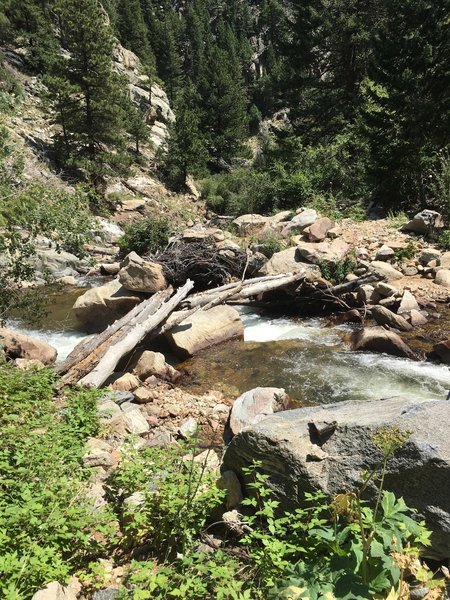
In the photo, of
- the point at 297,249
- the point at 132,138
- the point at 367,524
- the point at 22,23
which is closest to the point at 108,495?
the point at 367,524

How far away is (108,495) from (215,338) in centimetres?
587

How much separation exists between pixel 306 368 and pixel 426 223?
7.20 meters

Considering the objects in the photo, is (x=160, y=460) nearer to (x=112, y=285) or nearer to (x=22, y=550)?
(x=22, y=550)

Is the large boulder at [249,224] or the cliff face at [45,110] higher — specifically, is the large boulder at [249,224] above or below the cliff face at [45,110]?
below

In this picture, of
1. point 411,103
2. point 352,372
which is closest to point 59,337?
point 352,372

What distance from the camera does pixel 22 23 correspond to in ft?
125

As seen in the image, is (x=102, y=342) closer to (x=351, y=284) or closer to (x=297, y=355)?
(x=297, y=355)

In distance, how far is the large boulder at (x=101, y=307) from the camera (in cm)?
1075

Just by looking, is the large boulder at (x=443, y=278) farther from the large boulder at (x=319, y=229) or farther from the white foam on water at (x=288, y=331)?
the large boulder at (x=319, y=229)

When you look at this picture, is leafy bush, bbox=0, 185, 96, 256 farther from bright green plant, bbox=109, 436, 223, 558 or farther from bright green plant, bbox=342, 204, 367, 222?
bright green plant, bbox=342, 204, 367, 222

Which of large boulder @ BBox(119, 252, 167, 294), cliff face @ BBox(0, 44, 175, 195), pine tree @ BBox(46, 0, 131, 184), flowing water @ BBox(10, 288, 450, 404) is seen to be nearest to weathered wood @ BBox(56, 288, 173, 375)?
flowing water @ BBox(10, 288, 450, 404)

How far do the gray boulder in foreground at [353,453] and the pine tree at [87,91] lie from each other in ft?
86.7

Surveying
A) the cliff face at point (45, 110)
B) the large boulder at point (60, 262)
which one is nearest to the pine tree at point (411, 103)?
the large boulder at point (60, 262)

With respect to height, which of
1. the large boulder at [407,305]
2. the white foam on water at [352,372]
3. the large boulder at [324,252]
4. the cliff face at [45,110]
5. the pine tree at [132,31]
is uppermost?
the pine tree at [132,31]
